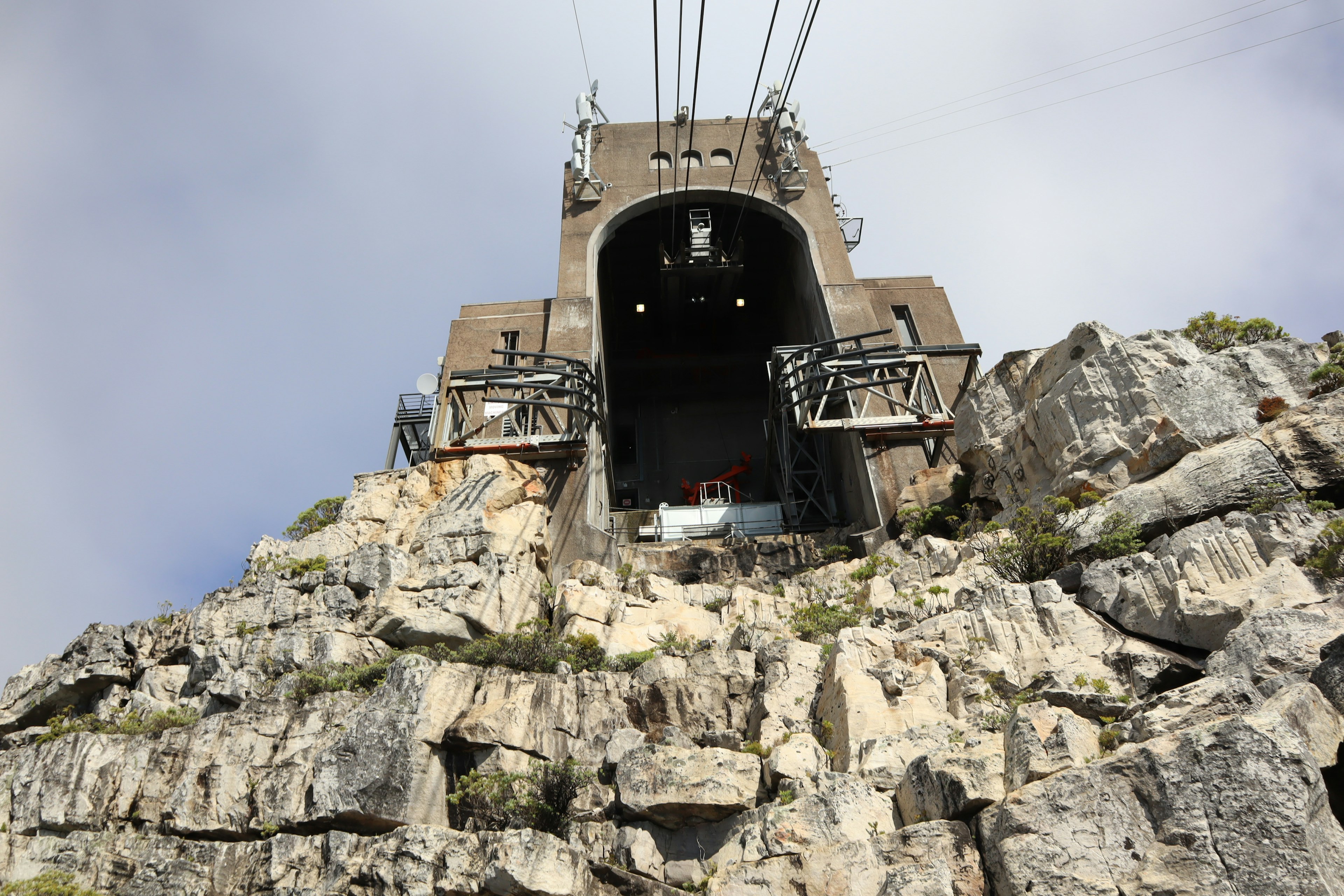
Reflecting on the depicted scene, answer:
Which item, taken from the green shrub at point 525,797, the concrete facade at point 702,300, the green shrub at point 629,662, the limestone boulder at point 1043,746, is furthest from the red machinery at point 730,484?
the limestone boulder at point 1043,746

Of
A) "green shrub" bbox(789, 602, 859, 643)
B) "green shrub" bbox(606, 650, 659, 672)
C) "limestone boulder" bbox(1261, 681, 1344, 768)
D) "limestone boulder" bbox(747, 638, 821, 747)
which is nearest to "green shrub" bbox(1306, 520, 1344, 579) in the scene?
"limestone boulder" bbox(1261, 681, 1344, 768)

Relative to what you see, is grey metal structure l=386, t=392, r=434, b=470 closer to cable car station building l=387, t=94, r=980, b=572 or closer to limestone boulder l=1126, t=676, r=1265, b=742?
cable car station building l=387, t=94, r=980, b=572

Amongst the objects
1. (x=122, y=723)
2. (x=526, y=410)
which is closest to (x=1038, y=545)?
(x=526, y=410)

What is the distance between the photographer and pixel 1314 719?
23.0ft

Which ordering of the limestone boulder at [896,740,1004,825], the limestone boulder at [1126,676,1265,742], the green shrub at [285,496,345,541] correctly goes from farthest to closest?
the green shrub at [285,496,345,541] → the limestone boulder at [896,740,1004,825] → the limestone boulder at [1126,676,1265,742]

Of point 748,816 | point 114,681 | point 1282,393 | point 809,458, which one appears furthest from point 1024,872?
point 809,458

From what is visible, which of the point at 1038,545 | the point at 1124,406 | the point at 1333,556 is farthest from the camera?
the point at 1124,406

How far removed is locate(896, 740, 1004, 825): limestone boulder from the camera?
8.18 metres

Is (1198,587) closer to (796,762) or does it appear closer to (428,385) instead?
(796,762)

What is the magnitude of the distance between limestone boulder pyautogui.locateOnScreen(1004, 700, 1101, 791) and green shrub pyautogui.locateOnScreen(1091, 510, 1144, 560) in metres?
5.45

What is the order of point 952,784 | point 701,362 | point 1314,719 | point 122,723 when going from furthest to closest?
point 701,362
point 122,723
point 952,784
point 1314,719

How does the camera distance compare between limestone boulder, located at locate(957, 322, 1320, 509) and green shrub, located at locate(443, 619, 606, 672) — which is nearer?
A: green shrub, located at locate(443, 619, 606, 672)

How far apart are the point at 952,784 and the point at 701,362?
30755 mm

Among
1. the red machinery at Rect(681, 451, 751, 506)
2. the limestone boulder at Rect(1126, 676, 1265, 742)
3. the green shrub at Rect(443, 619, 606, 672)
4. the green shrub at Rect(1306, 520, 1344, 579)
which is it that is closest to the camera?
the limestone boulder at Rect(1126, 676, 1265, 742)
